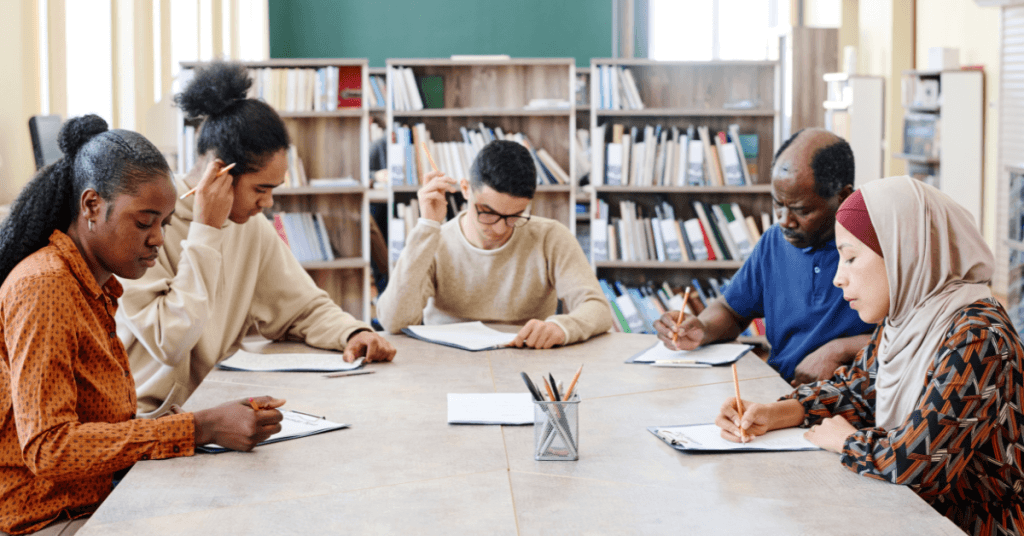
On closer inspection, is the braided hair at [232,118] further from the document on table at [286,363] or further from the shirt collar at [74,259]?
the shirt collar at [74,259]

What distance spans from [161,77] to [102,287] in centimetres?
577

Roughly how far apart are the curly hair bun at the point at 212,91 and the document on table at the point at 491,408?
3.46 ft

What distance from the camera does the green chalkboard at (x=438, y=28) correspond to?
10.9m

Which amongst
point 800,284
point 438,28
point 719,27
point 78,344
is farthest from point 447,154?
point 719,27

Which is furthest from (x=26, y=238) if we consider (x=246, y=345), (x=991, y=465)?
(x=991, y=465)

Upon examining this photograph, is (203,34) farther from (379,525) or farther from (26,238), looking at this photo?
(379,525)

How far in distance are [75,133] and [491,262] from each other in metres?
1.45

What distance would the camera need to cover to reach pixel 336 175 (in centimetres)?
471

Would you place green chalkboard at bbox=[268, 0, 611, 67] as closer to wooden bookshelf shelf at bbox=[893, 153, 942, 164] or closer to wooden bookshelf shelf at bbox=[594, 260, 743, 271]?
wooden bookshelf shelf at bbox=[893, 153, 942, 164]

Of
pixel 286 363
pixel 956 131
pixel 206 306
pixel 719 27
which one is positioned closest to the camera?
pixel 206 306

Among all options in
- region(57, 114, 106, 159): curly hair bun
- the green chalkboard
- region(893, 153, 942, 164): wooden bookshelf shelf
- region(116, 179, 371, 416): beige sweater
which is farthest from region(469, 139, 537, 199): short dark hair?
the green chalkboard

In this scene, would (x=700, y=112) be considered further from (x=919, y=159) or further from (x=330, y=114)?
(x=919, y=159)

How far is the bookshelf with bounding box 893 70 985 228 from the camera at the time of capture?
642cm

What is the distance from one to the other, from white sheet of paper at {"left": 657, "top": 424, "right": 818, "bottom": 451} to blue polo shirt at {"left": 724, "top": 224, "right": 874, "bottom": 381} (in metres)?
0.79
